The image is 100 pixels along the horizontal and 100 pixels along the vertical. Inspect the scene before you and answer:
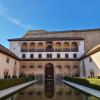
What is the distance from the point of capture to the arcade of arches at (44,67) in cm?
4059

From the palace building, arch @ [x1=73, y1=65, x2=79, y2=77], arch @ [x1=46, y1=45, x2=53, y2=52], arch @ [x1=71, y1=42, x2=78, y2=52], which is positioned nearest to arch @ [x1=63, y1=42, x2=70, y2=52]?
the palace building

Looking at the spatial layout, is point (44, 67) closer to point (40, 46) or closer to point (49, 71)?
point (49, 71)

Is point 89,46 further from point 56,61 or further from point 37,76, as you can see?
point 37,76

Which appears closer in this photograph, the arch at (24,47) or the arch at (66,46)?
the arch at (66,46)

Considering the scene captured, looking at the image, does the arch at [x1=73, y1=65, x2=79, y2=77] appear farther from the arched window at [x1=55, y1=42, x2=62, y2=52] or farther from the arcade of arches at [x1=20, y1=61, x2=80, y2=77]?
the arched window at [x1=55, y1=42, x2=62, y2=52]

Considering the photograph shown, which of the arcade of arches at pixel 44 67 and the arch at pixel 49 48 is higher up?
the arch at pixel 49 48


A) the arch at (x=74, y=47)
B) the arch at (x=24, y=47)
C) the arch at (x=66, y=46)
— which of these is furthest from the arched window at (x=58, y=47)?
the arch at (x=24, y=47)

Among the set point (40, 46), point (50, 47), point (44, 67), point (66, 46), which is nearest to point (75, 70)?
point (66, 46)

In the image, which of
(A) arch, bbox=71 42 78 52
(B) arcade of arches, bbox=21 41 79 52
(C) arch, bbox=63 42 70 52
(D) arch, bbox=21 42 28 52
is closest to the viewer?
(A) arch, bbox=71 42 78 52

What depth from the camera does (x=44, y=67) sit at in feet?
135

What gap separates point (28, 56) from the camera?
137ft

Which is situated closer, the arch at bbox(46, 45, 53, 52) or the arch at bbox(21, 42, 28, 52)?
the arch at bbox(46, 45, 53, 52)

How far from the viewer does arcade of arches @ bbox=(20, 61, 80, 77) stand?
40594 mm

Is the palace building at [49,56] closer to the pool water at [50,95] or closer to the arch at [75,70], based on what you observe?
the arch at [75,70]
